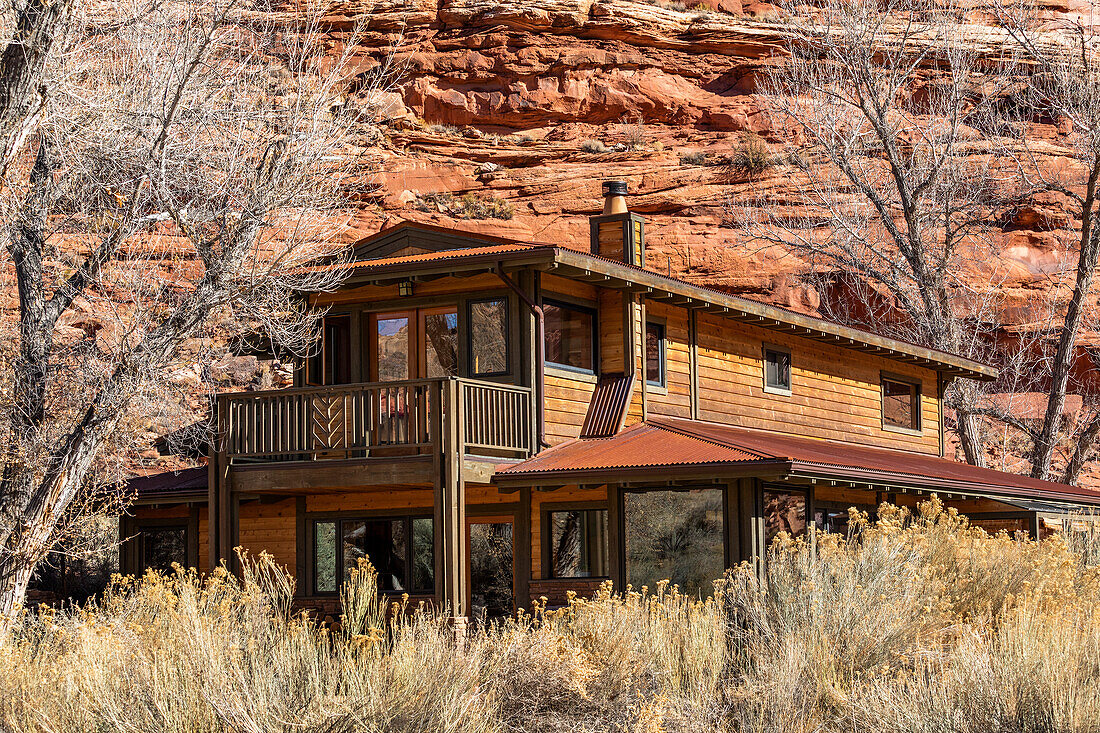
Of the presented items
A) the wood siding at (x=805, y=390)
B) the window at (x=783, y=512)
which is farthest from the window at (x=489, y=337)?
the window at (x=783, y=512)

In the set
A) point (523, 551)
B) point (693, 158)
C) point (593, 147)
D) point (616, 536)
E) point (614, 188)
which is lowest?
point (523, 551)

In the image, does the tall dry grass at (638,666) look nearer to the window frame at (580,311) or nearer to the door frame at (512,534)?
the door frame at (512,534)

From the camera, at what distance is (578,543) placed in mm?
17766

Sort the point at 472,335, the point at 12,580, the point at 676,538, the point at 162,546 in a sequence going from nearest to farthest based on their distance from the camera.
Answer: the point at 12,580 < the point at 676,538 < the point at 472,335 < the point at 162,546

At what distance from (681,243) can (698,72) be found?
10.7m

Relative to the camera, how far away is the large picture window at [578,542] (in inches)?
691

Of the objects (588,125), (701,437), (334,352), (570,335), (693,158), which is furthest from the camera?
(588,125)

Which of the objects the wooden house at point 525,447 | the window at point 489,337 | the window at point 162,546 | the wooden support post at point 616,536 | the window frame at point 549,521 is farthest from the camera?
the window at point 162,546

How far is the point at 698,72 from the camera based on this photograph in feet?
155

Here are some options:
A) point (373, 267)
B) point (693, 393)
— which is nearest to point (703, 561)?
point (693, 393)

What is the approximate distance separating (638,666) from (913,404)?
17.1 m

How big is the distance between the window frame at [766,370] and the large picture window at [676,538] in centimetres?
532

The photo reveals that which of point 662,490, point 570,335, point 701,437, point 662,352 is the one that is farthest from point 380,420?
point 662,352

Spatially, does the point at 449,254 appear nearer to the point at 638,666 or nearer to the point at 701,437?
the point at 701,437
